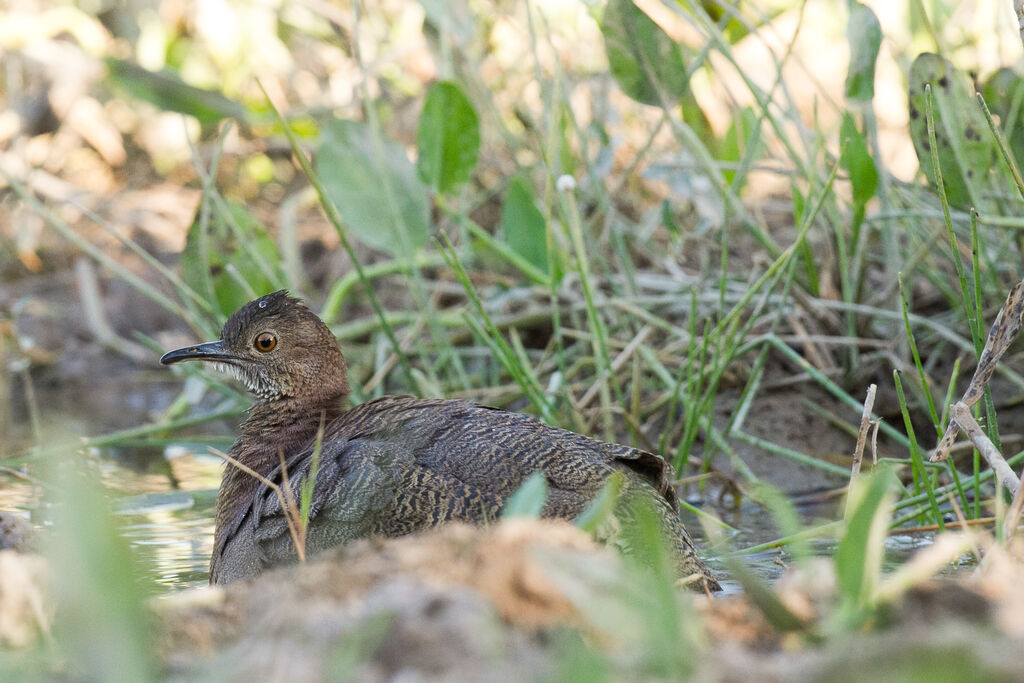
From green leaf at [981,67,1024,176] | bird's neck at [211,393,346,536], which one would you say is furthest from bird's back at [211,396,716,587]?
green leaf at [981,67,1024,176]

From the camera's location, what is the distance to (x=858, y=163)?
4.58 metres

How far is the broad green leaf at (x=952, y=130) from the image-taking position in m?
4.34

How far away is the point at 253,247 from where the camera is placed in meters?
5.60

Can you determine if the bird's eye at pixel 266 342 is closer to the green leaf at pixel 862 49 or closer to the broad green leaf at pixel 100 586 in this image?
the green leaf at pixel 862 49

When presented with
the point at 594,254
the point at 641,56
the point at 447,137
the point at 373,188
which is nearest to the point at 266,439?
the point at 373,188

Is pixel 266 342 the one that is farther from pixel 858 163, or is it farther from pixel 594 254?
pixel 858 163

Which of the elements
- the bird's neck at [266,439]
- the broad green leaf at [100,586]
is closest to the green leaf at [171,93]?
the bird's neck at [266,439]

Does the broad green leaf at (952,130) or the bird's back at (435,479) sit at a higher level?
the broad green leaf at (952,130)

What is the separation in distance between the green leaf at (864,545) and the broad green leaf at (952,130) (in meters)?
2.61

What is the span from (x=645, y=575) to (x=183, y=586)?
2188 millimetres

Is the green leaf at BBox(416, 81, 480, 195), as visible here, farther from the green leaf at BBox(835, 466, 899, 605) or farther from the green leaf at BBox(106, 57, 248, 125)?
the green leaf at BBox(835, 466, 899, 605)

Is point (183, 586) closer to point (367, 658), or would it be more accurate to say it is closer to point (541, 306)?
point (367, 658)

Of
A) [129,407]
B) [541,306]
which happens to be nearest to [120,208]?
[129,407]

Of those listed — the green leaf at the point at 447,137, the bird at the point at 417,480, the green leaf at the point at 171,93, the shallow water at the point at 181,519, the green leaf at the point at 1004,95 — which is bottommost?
the shallow water at the point at 181,519
